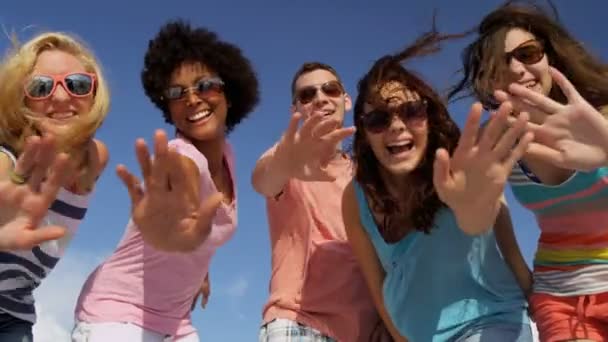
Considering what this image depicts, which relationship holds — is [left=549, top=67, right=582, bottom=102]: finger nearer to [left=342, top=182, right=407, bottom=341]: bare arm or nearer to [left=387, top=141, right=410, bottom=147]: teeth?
[left=387, top=141, right=410, bottom=147]: teeth

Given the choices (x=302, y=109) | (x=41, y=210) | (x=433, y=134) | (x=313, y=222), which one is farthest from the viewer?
(x=302, y=109)

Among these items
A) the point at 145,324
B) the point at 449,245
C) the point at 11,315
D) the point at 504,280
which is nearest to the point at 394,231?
the point at 449,245

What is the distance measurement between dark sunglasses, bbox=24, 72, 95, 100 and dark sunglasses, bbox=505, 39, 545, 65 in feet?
9.83

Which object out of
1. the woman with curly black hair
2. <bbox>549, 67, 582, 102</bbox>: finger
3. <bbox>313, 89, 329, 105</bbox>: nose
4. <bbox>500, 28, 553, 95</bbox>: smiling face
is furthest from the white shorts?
<bbox>549, 67, 582, 102</bbox>: finger

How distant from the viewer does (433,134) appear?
482cm

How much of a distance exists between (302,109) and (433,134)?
1.34m

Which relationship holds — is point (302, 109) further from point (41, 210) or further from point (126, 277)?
point (41, 210)

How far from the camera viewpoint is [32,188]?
388cm

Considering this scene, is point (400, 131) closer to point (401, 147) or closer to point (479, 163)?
point (401, 147)

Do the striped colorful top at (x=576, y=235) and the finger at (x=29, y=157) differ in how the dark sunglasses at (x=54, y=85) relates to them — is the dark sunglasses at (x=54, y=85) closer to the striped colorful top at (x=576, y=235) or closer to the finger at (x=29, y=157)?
the finger at (x=29, y=157)

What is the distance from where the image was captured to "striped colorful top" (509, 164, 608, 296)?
4324 mm

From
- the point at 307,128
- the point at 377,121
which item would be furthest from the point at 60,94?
the point at 377,121

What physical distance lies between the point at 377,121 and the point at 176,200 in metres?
1.54

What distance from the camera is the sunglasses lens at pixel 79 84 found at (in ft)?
15.3
